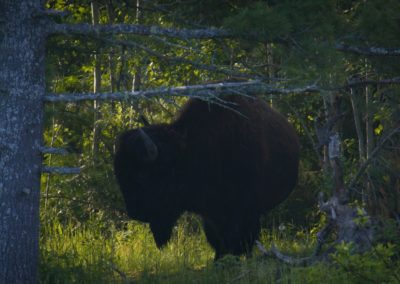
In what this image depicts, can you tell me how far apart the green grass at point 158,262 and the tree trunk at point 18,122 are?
112cm

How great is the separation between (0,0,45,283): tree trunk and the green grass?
112cm

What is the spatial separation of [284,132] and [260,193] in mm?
1336

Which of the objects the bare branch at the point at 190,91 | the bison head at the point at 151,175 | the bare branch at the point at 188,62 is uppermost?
the bare branch at the point at 188,62

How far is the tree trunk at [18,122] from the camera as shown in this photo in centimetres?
759

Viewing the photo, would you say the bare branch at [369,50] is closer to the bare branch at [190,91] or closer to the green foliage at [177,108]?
the green foliage at [177,108]

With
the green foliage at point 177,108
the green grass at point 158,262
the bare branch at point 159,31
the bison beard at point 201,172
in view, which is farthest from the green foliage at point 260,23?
the bison beard at point 201,172

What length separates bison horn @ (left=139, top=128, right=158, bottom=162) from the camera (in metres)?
10.4

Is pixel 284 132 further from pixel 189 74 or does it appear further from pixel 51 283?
pixel 51 283

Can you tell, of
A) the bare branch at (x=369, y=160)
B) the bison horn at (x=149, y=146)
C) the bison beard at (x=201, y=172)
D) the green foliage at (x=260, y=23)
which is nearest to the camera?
the green foliage at (x=260, y=23)

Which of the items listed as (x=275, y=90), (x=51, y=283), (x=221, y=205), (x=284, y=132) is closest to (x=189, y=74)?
(x=284, y=132)

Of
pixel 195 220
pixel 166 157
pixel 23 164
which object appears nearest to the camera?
pixel 23 164

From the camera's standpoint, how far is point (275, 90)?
23.2 feet

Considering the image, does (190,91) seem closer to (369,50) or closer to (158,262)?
(369,50)

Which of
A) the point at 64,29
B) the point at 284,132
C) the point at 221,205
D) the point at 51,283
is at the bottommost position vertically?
the point at 51,283
